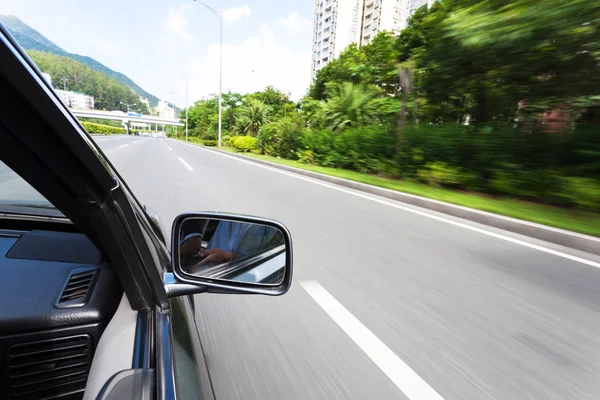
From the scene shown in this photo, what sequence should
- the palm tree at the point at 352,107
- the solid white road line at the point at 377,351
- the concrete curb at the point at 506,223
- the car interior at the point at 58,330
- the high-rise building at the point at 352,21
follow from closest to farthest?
1. the car interior at the point at 58,330
2. the solid white road line at the point at 377,351
3. the concrete curb at the point at 506,223
4. the palm tree at the point at 352,107
5. the high-rise building at the point at 352,21

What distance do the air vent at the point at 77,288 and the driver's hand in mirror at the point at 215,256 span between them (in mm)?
387

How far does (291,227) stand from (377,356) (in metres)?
3.33

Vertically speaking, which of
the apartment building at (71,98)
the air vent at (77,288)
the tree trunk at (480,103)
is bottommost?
the air vent at (77,288)

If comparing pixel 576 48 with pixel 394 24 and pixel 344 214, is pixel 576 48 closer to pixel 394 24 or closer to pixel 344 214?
pixel 344 214

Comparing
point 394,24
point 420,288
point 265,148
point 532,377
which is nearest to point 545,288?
point 420,288

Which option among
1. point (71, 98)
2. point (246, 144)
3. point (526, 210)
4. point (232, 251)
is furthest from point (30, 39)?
point (246, 144)

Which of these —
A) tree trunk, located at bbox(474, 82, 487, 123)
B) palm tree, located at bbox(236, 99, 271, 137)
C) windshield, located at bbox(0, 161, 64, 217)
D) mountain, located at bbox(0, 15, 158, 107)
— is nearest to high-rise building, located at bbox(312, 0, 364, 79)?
palm tree, located at bbox(236, 99, 271, 137)

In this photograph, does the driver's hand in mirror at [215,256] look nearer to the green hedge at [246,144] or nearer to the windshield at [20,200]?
the windshield at [20,200]

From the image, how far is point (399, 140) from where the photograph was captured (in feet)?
38.2

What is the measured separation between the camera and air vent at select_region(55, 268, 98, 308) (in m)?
1.16

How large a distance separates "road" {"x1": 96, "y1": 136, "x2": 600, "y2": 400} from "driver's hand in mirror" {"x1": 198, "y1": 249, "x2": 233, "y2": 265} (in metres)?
0.92

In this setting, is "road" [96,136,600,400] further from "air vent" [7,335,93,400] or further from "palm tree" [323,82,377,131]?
"palm tree" [323,82,377,131]

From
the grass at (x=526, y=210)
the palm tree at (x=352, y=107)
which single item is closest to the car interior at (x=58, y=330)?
the grass at (x=526, y=210)

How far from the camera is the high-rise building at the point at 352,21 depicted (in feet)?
231
